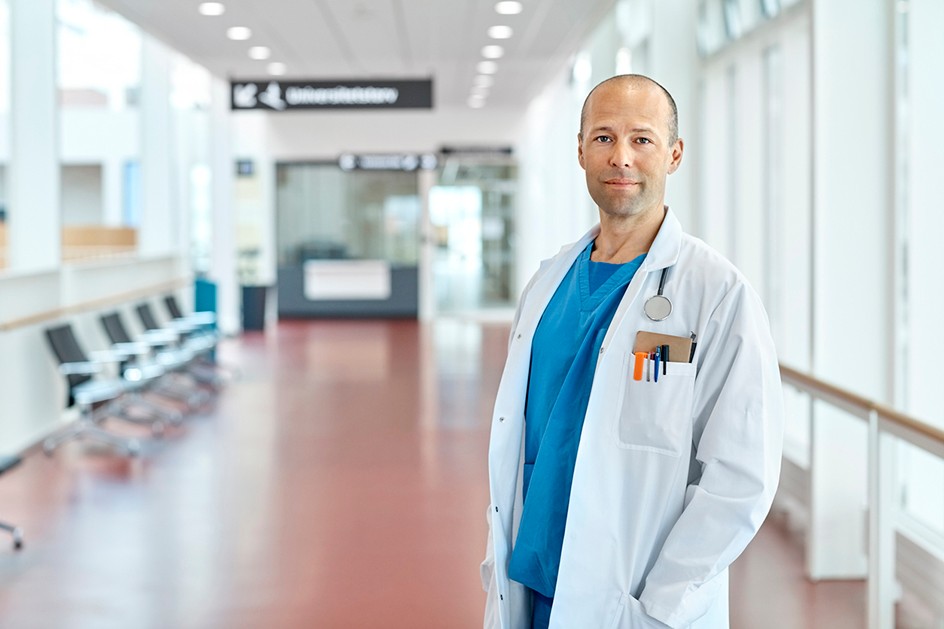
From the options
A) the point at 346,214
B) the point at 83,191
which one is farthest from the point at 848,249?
the point at 83,191

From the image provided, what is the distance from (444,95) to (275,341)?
438cm

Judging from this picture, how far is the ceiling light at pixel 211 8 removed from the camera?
8.89 meters

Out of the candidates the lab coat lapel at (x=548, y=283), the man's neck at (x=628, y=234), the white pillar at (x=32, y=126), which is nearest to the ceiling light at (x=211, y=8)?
the white pillar at (x=32, y=126)

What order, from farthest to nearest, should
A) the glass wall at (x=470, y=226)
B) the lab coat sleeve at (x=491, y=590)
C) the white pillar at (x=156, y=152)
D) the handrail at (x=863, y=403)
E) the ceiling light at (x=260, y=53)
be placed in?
the glass wall at (x=470, y=226), the white pillar at (x=156, y=152), the ceiling light at (x=260, y=53), the handrail at (x=863, y=403), the lab coat sleeve at (x=491, y=590)

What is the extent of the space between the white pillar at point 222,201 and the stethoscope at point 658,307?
14854mm

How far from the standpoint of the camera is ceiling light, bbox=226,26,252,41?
32.9ft

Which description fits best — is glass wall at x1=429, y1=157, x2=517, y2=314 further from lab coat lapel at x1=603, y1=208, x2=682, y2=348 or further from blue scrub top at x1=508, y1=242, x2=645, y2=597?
lab coat lapel at x1=603, y1=208, x2=682, y2=348

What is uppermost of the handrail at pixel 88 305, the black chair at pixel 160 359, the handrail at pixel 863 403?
the handrail at pixel 88 305

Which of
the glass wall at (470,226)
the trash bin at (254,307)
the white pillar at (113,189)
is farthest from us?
the white pillar at (113,189)

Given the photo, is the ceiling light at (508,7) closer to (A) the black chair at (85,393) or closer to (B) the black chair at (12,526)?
(A) the black chair at (85,393)

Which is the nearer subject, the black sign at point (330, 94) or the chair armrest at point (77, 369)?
the chair armrest at point (77, 369)

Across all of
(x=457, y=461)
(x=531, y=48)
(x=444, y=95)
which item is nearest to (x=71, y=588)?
(x=457, y=461)

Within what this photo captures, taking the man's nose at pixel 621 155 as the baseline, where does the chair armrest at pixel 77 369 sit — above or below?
below

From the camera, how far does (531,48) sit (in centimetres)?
1148
